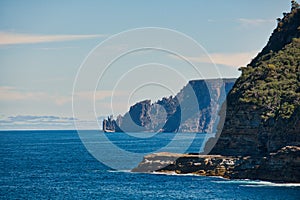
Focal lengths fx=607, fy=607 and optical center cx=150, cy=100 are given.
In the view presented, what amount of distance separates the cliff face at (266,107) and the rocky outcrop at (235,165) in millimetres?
4577

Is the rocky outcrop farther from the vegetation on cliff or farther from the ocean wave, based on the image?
the vegetation on cliff

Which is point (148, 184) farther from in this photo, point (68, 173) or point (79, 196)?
point (68, 173)

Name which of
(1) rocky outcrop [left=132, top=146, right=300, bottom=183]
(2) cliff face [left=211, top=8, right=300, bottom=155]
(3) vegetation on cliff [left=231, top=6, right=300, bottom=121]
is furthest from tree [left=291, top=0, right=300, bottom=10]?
(1) rocky outcrop [left=132, top=146, right=300, bottom=183]

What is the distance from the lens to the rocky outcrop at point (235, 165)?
94.7 meters

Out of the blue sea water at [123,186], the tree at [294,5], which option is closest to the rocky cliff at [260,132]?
the blue sea water at [123,186]

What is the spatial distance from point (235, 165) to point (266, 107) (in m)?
12.8

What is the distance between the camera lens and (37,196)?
88875 mm

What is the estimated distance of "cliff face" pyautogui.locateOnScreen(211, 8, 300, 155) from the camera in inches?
4104

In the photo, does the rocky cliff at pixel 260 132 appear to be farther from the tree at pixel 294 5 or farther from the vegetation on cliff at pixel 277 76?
the tree at pixel 294 5

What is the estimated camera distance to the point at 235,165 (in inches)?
4085

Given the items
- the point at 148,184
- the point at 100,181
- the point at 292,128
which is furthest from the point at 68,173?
the point at 292,128

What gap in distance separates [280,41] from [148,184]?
4974 centimetres

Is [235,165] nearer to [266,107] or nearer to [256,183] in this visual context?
[256,183]

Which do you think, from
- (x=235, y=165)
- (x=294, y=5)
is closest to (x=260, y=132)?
(x=235, y=165)
